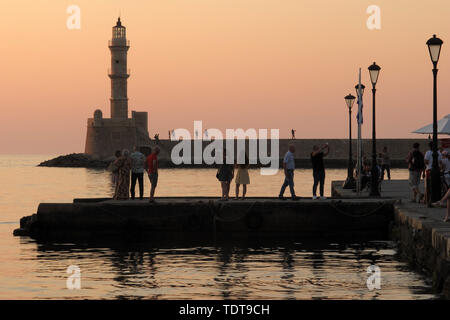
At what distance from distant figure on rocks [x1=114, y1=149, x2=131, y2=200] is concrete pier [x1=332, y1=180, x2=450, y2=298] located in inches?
281

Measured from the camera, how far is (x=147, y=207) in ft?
81.7

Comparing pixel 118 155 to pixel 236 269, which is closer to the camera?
pixel 236 269

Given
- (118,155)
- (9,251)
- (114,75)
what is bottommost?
(9,251)

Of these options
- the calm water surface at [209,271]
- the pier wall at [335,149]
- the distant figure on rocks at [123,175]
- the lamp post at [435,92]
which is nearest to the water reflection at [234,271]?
the calm water surface at [209,271]

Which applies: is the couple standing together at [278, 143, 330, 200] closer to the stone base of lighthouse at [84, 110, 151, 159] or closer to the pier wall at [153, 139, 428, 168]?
the stone base of lighthouse at [84, 110, 151, 159]

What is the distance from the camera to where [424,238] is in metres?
18.0

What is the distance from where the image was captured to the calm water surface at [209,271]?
50.0 ft

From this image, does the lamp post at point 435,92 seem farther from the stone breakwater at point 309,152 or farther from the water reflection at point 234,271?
the stone breakwater at point 309,152

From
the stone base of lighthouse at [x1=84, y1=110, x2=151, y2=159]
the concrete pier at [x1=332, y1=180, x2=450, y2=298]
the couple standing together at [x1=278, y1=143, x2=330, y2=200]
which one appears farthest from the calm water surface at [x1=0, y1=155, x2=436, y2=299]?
the stone base of lighthouse at [x1=84, y1=110, x2=151, y2=159]

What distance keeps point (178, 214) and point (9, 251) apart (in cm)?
490
